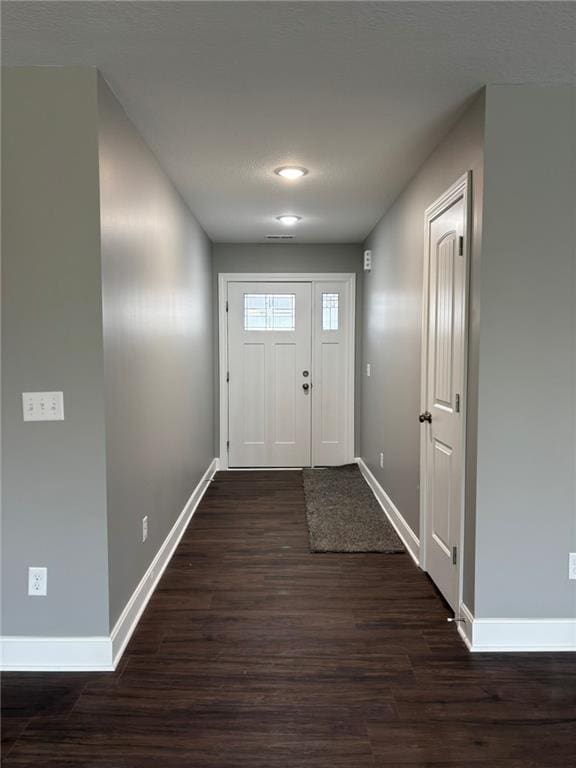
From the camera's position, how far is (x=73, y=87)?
1.98 m

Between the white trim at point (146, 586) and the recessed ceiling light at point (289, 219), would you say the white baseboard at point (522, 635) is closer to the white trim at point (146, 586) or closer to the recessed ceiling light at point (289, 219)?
the white trim at point (146, 586)

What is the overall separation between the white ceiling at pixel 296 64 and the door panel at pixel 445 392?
53cm

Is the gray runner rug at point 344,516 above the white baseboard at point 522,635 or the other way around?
the other way around

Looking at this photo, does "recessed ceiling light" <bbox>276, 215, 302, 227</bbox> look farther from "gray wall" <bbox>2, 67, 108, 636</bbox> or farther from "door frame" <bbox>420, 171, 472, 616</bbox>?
"gray wall" <bbox>2, 67, 108, 636</bbox>

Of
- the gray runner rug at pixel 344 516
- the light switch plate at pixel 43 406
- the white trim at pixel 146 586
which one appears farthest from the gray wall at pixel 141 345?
the gray runner rug at pixel 344 516

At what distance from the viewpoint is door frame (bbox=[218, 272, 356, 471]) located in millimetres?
5449

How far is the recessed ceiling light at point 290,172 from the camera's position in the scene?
308 cm

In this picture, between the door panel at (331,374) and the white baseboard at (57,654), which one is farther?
the door panel at (331,374)

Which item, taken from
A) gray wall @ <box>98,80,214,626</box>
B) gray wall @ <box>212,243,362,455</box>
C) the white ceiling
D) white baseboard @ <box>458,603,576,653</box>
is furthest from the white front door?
gray wall @ <box>212,243,362,455</box>

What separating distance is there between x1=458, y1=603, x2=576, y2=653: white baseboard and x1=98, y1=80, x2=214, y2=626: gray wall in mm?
1598

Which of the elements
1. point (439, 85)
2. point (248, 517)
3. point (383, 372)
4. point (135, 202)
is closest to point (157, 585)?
point (248, 517)

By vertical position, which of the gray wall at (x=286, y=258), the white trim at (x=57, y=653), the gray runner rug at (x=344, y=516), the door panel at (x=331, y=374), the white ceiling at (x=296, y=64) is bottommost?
the gray runner rug at (x=344, y=516)

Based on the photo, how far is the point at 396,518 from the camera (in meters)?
3.77

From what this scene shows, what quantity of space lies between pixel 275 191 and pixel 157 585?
8.68ft
